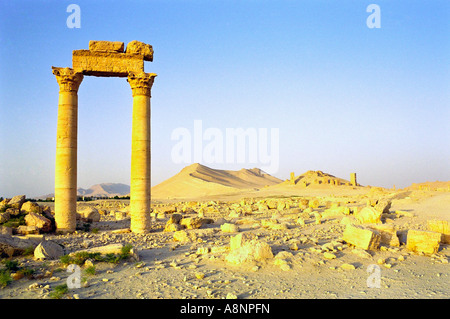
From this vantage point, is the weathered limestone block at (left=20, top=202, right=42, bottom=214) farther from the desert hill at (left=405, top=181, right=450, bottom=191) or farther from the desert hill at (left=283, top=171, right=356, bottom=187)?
the desert hill at (left=283, top=171, right=356, bottom=187)

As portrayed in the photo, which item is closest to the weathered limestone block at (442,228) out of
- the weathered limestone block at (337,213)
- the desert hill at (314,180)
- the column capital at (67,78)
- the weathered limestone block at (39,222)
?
the weathered limestone block at (337,213)

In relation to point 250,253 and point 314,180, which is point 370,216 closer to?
point 250,253

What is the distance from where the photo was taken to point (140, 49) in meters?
15.0

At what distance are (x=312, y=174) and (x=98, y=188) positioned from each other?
6140 inches

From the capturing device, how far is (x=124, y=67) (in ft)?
49.6

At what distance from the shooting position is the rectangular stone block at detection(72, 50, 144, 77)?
1499 cm

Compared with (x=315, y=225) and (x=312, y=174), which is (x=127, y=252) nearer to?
(x=315, y=225)

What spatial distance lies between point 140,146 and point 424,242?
11364 mm

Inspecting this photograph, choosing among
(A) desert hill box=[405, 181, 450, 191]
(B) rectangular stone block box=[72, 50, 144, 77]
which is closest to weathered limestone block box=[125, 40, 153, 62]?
(B) rectangular stone block box=[72, 50, 144, 77]

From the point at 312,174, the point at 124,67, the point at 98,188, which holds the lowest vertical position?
the point at 98,188

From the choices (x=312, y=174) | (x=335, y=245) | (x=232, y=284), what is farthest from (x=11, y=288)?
(x=312, y=174)

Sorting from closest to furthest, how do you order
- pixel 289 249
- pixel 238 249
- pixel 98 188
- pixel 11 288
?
pixel 11 288 < pixel 238 249 < pixel 289 249 < pixel 98 188
